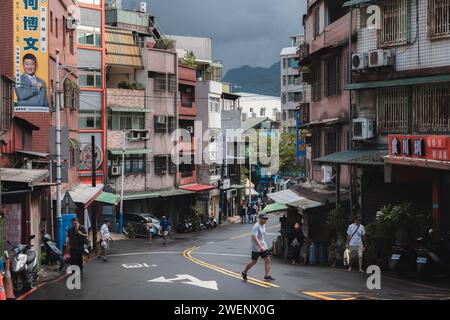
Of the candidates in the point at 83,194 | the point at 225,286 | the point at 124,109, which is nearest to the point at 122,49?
the point at 124,109

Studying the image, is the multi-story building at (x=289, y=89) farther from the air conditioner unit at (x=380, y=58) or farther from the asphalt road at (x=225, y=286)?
the asphalt road at (x=225, y=286)

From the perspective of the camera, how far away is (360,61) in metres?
27.0

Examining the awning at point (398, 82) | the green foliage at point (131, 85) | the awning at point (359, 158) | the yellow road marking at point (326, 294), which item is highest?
the green foliage at point (131, 85)

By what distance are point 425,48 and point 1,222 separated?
49.5ft

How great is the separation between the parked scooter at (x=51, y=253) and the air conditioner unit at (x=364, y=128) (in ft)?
38.2

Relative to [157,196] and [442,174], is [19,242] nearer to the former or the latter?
[442,174]

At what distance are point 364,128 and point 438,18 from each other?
4888 millimetres

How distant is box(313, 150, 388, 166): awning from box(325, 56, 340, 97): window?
5.28 metres

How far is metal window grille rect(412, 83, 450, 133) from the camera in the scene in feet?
80.6

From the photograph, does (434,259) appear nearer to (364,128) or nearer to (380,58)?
(364,128)

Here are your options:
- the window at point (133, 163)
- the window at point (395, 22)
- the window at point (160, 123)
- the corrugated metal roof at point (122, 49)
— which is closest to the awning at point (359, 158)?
the window at point (395, 22)

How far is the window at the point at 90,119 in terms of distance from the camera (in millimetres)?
54031

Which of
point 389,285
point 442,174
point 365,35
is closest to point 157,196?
point 365,35

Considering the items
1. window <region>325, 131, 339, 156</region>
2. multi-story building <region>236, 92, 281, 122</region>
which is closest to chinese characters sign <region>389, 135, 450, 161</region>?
window <region>325, 131, 339, 156</region>
